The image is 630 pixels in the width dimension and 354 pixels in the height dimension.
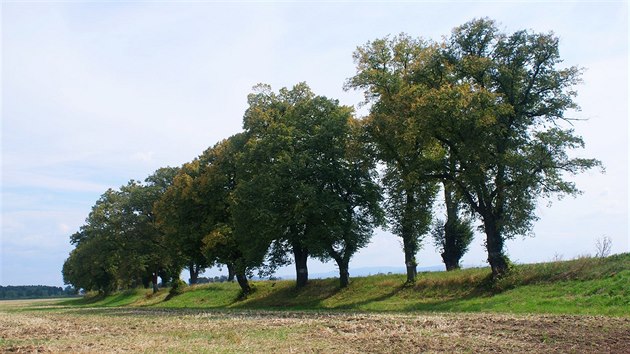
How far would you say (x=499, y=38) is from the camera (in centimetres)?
3638

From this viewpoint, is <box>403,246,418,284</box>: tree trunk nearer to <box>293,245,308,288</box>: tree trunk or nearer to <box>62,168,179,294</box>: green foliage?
<box>293,245,308,288</box>: tree trunk

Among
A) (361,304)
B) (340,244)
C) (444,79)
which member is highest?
(444,79)

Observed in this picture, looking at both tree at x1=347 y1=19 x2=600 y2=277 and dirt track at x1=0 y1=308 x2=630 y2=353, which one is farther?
tree at x1=347 y1=19 x2=600 y2=277

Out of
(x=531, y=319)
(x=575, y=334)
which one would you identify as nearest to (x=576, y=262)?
(x=531, y=319)

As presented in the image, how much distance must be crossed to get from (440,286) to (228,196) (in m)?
22.6

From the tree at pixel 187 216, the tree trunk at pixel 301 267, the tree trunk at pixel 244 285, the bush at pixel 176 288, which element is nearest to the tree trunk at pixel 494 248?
the tree trunk at pixel 301 267

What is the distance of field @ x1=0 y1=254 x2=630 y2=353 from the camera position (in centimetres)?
1683

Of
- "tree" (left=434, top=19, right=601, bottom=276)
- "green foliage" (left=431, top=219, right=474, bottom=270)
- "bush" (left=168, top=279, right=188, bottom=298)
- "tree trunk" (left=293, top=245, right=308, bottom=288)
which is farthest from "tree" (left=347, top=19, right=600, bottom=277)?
"bush" (left=168, top=279, right=188, bottom=298)

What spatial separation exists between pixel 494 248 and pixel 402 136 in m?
9.14

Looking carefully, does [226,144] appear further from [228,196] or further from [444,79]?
[444,79]

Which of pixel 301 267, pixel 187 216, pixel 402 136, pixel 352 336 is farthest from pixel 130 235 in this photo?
pixel 352 336

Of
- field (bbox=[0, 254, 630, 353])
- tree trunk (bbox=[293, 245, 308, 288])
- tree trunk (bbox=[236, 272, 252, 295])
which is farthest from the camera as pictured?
tree trunk (bbox=[236, 272, 252, 295])

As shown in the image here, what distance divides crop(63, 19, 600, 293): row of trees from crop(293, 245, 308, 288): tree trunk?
129 mm

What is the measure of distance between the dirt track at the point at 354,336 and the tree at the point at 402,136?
14424mm
